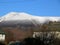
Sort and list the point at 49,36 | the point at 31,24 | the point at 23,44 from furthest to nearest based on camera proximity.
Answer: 1. the point at 49,36
2. the point at 23,44
3. the point at 31,24

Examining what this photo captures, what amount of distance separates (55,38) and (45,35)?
75cm

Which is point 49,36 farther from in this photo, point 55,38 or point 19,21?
point 19,21

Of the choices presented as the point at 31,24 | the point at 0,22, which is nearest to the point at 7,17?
the point at 0,22

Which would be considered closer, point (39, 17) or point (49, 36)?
point (39, 17)

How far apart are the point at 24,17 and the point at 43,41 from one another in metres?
4.37

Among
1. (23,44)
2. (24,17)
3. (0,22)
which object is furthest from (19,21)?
(23,44)

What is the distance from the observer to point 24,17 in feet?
23.3

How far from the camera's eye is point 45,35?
458 inches

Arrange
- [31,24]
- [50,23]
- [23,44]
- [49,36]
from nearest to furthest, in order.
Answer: [31,24], [50,23], [23,44], [49,36]

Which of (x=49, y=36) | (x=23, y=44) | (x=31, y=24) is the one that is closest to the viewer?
(x=31, y=24)

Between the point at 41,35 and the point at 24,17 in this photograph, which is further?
the point at 41,35

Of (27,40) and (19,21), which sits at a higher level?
(19,21)

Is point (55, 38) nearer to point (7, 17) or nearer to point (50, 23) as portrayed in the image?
point (50, 23)

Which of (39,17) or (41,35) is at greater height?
(39,17)
